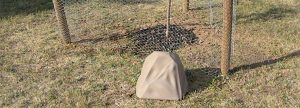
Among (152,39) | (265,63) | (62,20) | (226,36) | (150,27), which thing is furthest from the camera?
(150,27)

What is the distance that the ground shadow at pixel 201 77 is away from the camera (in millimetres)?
6458

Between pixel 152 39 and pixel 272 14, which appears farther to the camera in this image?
pixel 272 14

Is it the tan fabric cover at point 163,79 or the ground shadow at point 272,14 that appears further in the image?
the ground shadow at point 272,14

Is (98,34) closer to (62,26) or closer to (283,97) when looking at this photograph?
(62,26)

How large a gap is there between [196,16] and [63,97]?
3.41m

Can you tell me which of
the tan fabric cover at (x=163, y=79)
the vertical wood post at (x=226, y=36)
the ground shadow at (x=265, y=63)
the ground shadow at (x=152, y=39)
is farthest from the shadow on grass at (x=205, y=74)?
the ground shadow at (x=152, y=39)

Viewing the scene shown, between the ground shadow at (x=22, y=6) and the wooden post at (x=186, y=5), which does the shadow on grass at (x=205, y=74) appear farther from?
the ground shadow at (x=22, y=6)

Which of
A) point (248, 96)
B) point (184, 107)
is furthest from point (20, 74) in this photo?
point (248, 96)

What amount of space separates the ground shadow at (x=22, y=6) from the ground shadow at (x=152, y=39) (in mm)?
2189

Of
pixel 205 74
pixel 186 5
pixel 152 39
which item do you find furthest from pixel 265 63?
pixel 186 5

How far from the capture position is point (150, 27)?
8.41m

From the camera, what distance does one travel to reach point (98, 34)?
8.29 metres

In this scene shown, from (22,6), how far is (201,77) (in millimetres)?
4934

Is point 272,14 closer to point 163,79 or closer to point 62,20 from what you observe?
point 163,79
